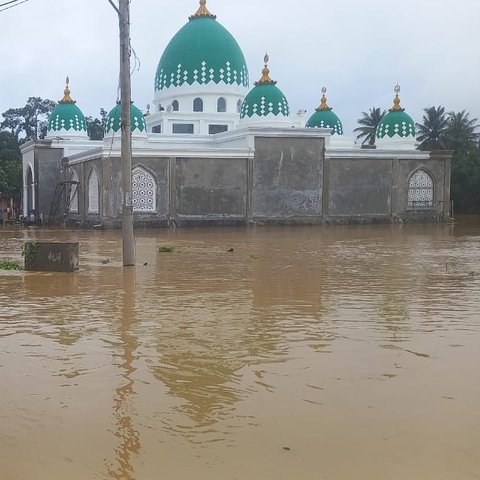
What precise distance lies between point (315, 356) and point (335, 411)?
1372 mm

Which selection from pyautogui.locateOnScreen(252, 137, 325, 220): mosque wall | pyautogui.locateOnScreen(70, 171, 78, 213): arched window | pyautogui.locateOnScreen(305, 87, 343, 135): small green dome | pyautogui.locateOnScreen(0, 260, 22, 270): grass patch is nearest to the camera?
pyautogui.locateOnScreen(0, 260, 22, 270): grass patch

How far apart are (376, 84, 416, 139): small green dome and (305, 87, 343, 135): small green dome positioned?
421 cm

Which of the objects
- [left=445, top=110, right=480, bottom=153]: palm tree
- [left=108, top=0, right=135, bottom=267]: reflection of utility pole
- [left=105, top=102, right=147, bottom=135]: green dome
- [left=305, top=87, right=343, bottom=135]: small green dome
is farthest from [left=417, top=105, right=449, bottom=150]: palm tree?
[left=108, top=0, right=135, bottom=267]: reflection of utility pole

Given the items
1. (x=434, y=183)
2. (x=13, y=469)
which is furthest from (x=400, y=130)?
(x=13, y=469)

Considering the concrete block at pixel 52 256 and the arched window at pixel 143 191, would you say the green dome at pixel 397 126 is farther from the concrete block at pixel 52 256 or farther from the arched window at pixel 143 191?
the concrete block at pixel 52 256

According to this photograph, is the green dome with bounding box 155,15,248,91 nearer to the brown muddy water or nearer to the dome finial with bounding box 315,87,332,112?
the dome finial with bounding box 315,87,332,112

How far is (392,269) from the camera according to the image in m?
12.2

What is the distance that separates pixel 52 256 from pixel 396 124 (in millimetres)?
28831

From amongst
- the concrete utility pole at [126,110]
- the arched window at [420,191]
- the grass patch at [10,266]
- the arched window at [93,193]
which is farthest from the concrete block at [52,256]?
the arched window at [420,191]

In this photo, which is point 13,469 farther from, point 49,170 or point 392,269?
point 49,170

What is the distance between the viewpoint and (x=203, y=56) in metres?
36.7

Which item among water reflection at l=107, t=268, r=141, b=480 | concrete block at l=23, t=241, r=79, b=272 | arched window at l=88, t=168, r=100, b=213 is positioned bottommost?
water reflection at l=107, t=268, r=141, b=480

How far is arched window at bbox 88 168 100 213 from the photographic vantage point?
30.5 meters

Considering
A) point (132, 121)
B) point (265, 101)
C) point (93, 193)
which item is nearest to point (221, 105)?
point (265, 101)
